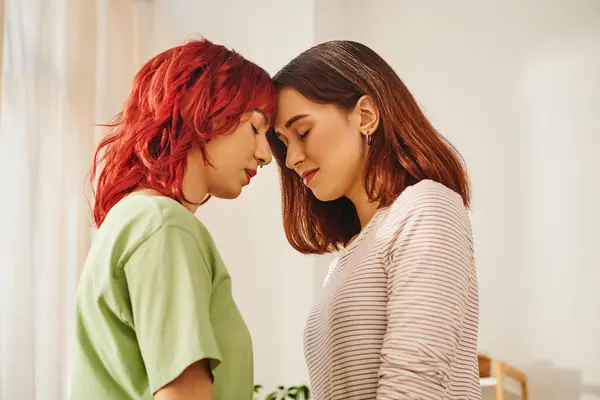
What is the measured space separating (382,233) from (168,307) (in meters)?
0.48

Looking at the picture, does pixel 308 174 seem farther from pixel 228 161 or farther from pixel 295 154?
pixel 228 161

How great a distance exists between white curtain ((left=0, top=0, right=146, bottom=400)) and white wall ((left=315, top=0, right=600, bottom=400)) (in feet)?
3.43

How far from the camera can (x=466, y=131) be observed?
2889 mm

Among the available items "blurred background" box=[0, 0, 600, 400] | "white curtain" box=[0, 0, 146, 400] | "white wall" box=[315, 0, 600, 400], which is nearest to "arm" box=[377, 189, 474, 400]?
"white curtain" box=[0, 0, 146, 400]

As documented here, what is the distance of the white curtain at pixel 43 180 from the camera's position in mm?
1944

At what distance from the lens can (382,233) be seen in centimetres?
121

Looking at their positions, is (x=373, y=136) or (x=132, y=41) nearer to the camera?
(x=373, y=136)

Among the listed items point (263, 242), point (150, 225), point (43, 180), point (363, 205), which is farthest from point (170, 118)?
point (263, 242)

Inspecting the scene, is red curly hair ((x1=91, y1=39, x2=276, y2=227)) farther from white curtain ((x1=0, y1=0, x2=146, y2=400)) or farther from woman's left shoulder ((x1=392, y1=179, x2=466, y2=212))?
white curtain ((x1=0, y1=0, x2=146, y2=400))

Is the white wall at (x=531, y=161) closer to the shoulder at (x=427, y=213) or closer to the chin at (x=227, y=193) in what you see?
the shoulder at (x=427, y=213)

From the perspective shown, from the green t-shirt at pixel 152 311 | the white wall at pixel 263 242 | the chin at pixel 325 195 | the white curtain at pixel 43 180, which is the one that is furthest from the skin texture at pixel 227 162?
the white wall at pixel 263 242

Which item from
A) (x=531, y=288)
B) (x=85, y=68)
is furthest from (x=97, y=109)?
Result: (x=531, y=288)

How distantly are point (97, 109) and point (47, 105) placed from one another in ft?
0.89

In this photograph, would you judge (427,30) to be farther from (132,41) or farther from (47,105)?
(47,105)
